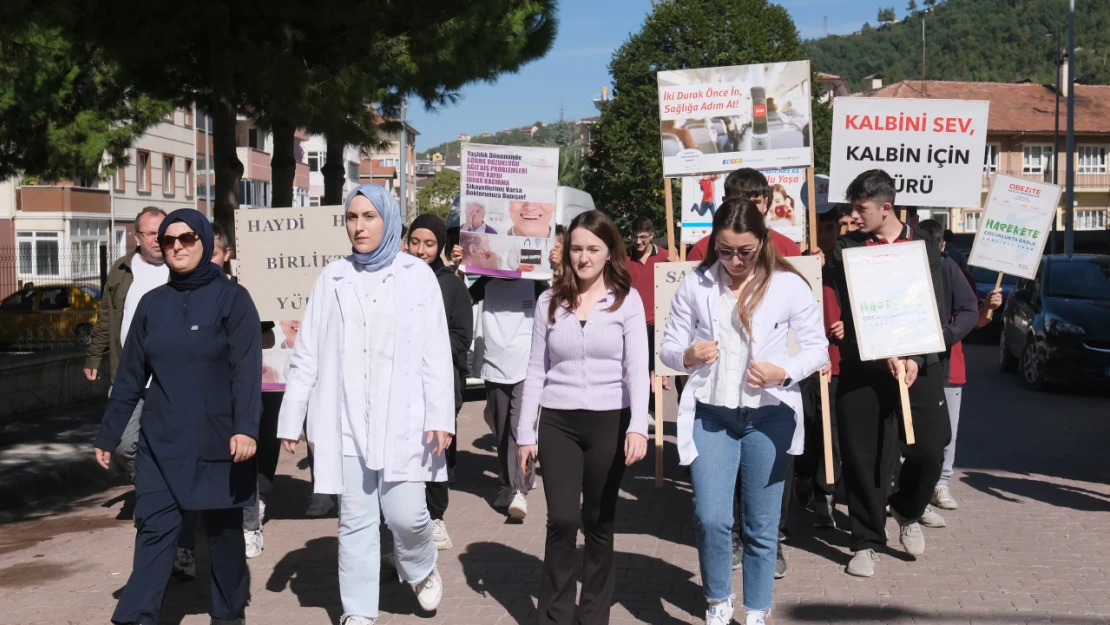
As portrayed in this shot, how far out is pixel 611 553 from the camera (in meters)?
5.48

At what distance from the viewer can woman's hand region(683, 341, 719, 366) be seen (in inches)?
200

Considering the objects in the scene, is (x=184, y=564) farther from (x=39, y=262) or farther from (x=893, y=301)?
(x=39, y=262)

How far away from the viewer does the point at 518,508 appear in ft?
26.2

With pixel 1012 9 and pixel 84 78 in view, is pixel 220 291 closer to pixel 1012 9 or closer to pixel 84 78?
pixel 84 78

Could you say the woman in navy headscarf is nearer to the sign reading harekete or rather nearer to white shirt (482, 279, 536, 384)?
the sign reading harekete

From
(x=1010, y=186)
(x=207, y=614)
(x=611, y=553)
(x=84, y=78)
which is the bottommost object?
(x=207, y=614)

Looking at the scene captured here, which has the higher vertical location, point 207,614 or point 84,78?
point 84,78

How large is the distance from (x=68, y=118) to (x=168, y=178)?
39.9m

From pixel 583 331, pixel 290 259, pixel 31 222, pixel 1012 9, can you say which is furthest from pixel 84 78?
pixel 1012 9

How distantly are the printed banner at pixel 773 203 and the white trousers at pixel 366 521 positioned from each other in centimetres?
334

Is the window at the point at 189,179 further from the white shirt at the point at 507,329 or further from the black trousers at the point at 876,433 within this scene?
the black trousers at the point at 876,433

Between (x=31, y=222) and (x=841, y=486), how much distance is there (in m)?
43.3

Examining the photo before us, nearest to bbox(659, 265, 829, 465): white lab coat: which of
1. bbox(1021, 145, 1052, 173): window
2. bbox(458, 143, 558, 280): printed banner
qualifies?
bbox(458, 143, 558, 280): printed banner

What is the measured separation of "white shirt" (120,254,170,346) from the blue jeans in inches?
128
